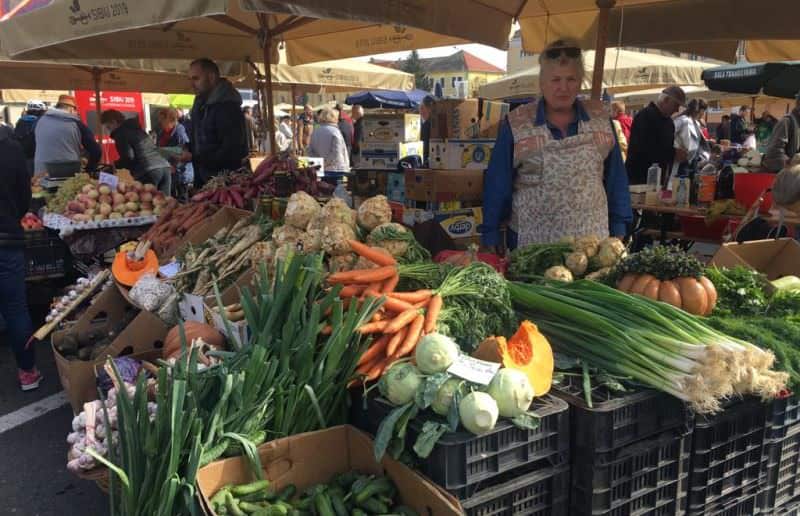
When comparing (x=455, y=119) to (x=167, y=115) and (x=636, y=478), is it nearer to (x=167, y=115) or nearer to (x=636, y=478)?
(x=636, y=478)

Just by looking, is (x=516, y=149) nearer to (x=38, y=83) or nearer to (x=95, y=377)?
(x=95, y=377)

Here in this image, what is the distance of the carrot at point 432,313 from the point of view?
2.23 m

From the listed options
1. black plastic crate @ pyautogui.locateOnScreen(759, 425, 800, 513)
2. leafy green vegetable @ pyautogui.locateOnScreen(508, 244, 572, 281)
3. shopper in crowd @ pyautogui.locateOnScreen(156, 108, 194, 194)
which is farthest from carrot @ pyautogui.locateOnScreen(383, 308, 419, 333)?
shopper in crowd @ pyautogui.locateOnScreen(156, 108, 194, 194)

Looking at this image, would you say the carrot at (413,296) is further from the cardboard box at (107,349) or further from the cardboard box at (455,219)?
the cardboard box at (455,219)

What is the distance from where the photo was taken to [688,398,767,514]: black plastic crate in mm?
2127

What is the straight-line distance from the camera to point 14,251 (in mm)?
4555

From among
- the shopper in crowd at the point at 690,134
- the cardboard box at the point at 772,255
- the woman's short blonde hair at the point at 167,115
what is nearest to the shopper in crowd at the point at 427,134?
the cardboard box at the point at 772,255

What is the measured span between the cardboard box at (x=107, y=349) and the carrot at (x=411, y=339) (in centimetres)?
179

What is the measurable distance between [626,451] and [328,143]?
894 cm

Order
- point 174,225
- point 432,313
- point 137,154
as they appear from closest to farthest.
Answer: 1. point 432,313
2. point 174,225
3. point 137,154

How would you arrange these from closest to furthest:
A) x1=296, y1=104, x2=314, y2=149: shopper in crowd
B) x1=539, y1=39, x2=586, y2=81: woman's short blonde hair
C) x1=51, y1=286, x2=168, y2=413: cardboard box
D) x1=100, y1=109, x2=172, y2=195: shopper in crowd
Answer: x1=539, y1=39, x2=586, y2=81: woman's short blonde hair
x1=51, y1=286, x2=168, y2=413: cardboard box
x1=100, y1=109, x2=172, y2=195: shopper in crowd
x1=296, y1=104, x2=314, y2=149: shopper in crowd

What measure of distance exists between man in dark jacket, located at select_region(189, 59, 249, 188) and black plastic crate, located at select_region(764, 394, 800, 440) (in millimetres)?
5121

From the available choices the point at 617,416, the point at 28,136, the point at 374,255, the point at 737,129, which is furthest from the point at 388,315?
the point at 737,129

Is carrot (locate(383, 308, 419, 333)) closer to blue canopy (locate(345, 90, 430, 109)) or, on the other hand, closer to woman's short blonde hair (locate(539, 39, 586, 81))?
woman's short blonde hair (locate(539, 39, 586, 81))
